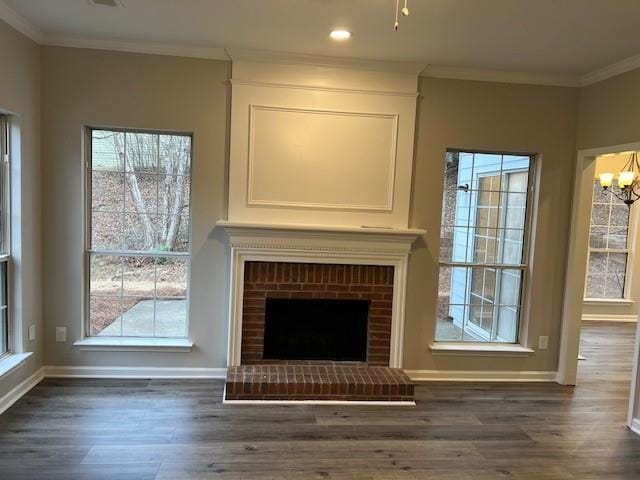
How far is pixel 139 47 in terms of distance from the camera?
3.56 metres

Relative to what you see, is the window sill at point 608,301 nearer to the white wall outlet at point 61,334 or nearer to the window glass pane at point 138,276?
the window glass pane at point 138,276

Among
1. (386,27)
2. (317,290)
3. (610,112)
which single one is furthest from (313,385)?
(610,112)

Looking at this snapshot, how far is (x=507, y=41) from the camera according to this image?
10.5 feet

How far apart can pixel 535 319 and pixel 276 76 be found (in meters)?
3.04

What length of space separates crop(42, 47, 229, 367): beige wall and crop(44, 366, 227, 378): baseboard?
49 millimetres

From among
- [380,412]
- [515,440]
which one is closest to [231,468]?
[380,412]

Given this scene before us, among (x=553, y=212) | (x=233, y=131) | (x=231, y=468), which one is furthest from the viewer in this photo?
(x=553, y=212)

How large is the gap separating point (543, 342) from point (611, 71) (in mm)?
2305

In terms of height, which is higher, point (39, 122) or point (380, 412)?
point (39, 122)

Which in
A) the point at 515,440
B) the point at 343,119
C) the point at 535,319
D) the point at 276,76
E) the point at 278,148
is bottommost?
the point at 515,440

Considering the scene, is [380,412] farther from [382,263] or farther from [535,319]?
[535,319]

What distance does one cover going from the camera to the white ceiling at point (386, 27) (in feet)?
8.94

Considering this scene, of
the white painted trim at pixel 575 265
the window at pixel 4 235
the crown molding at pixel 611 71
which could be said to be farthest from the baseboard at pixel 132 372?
the crown molding at pixel 611 71

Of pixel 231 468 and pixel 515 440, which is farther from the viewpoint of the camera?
pixel 515 440
